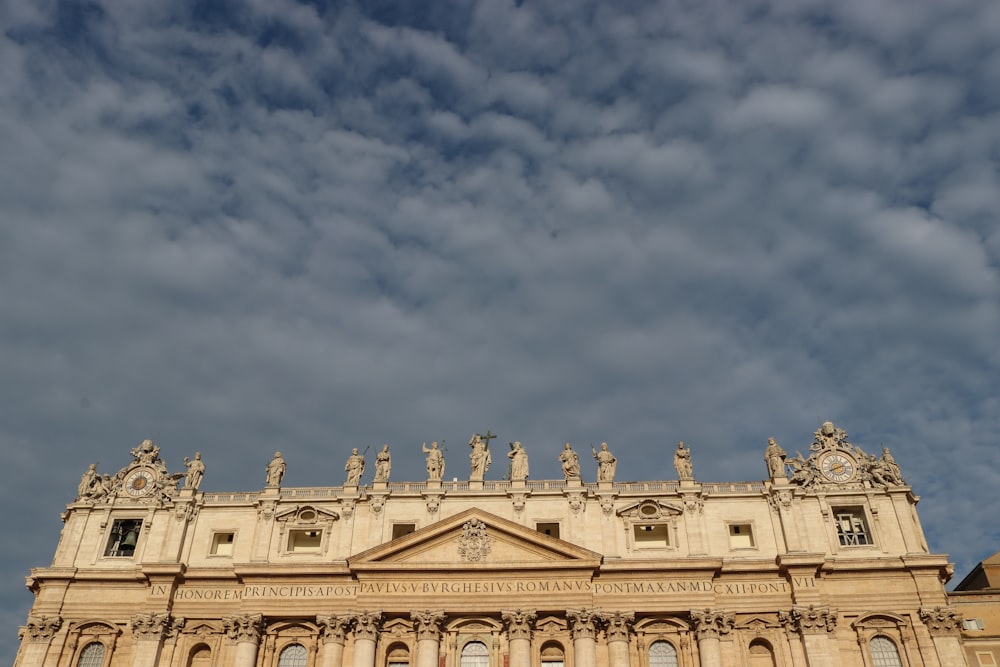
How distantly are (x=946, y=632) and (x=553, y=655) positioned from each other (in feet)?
66.4

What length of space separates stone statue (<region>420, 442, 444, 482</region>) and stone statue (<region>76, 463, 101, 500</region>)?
66.3 ft

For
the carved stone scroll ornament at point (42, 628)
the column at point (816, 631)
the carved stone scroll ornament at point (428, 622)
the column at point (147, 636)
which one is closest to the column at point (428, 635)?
the carved stone scroll ornament at point (428, 622)

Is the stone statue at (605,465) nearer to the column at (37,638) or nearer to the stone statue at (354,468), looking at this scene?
the stone statue at (354,468)

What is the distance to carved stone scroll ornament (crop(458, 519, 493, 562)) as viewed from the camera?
46844 millimetres

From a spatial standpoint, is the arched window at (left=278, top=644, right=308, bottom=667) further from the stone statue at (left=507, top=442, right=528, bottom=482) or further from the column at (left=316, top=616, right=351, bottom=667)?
the stone statue at (left=507, top=442, right=528, bottom=482)

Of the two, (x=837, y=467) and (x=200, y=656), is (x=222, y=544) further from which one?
(x=837, y=467)

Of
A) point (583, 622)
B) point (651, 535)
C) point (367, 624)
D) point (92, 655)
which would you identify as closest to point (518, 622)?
point (583, 622)

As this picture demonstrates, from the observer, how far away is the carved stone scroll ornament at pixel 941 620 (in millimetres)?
43406

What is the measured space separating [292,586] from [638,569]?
19.2m

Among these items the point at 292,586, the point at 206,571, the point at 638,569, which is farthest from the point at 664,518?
the point at 206,571

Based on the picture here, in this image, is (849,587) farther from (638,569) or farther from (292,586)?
(292,586)

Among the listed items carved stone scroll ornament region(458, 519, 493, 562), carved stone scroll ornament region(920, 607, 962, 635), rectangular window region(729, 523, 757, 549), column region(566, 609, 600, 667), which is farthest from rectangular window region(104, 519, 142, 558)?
carved stone scroll ornament region(920, 607, 962, 635)

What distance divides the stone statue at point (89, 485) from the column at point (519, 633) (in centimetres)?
2609

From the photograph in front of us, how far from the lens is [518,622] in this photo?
147 feet
